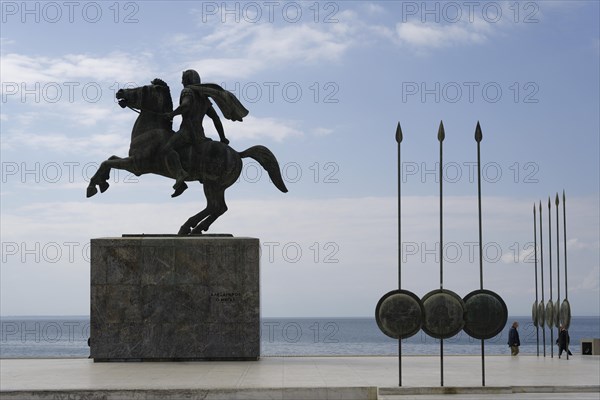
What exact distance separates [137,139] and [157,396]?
343 inches

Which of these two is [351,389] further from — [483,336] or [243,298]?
[243,298]

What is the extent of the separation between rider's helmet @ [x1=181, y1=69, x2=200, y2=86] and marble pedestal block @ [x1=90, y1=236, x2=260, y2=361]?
3935mm

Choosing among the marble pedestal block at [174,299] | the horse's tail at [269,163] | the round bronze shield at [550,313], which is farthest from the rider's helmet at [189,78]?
the round bronze shield at [550,313]

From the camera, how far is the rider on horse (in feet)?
74.5

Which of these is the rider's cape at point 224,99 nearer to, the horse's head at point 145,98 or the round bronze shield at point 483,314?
the horse's head at point 145,98

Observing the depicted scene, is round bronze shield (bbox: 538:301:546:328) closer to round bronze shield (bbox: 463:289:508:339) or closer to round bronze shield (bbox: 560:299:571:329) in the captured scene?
round bronze shield (bbox: 560:299:571:329)

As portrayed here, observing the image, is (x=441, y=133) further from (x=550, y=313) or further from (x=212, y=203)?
(x=550, y=313)

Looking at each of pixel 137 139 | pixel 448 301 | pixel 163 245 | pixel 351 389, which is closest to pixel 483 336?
pixel 448 301

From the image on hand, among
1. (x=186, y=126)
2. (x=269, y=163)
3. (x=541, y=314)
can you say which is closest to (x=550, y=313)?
(x=541, y=314)

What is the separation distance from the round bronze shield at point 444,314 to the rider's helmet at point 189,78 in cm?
882

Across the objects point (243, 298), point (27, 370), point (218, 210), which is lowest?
point (27, 370)

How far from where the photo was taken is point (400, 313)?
1744 cm

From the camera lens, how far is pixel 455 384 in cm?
1733

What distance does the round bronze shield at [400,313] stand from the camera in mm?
17391
